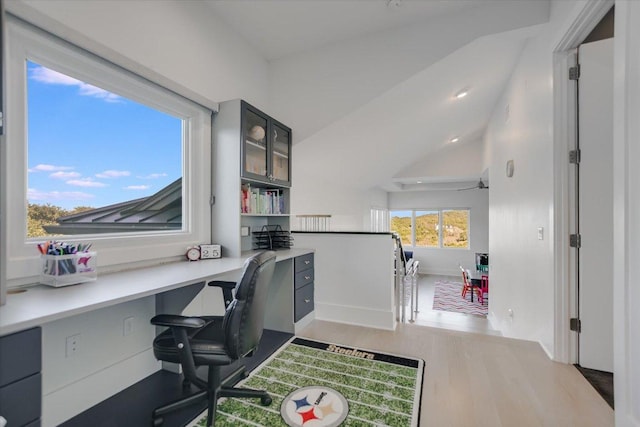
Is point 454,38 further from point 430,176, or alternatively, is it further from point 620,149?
point 430,176

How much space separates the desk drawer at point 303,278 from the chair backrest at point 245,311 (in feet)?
3.86

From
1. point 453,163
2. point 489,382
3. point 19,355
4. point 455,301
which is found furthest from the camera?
point 453,163

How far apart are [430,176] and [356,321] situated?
500cm

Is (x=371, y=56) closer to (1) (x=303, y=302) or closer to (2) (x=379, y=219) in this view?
(1) (x=303, y=302)

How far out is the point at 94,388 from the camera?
1674 millimetres

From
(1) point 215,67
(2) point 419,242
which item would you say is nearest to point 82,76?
(1) point 215,67

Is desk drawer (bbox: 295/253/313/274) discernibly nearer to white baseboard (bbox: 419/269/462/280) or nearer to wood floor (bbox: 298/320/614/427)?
wood floor (bbox: 298/320/614/427)

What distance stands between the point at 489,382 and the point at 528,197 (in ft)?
5.93

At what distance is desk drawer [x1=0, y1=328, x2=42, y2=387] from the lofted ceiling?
8.31 ft

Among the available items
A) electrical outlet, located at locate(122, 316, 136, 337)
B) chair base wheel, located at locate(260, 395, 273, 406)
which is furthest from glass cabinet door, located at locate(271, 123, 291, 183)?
chair base wheel, located at locate(260, 395, 273, 406)

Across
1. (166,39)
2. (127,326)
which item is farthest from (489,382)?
(166,39)

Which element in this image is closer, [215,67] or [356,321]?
[215,67]

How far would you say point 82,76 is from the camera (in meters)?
1.67

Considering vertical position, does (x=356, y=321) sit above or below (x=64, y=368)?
below
